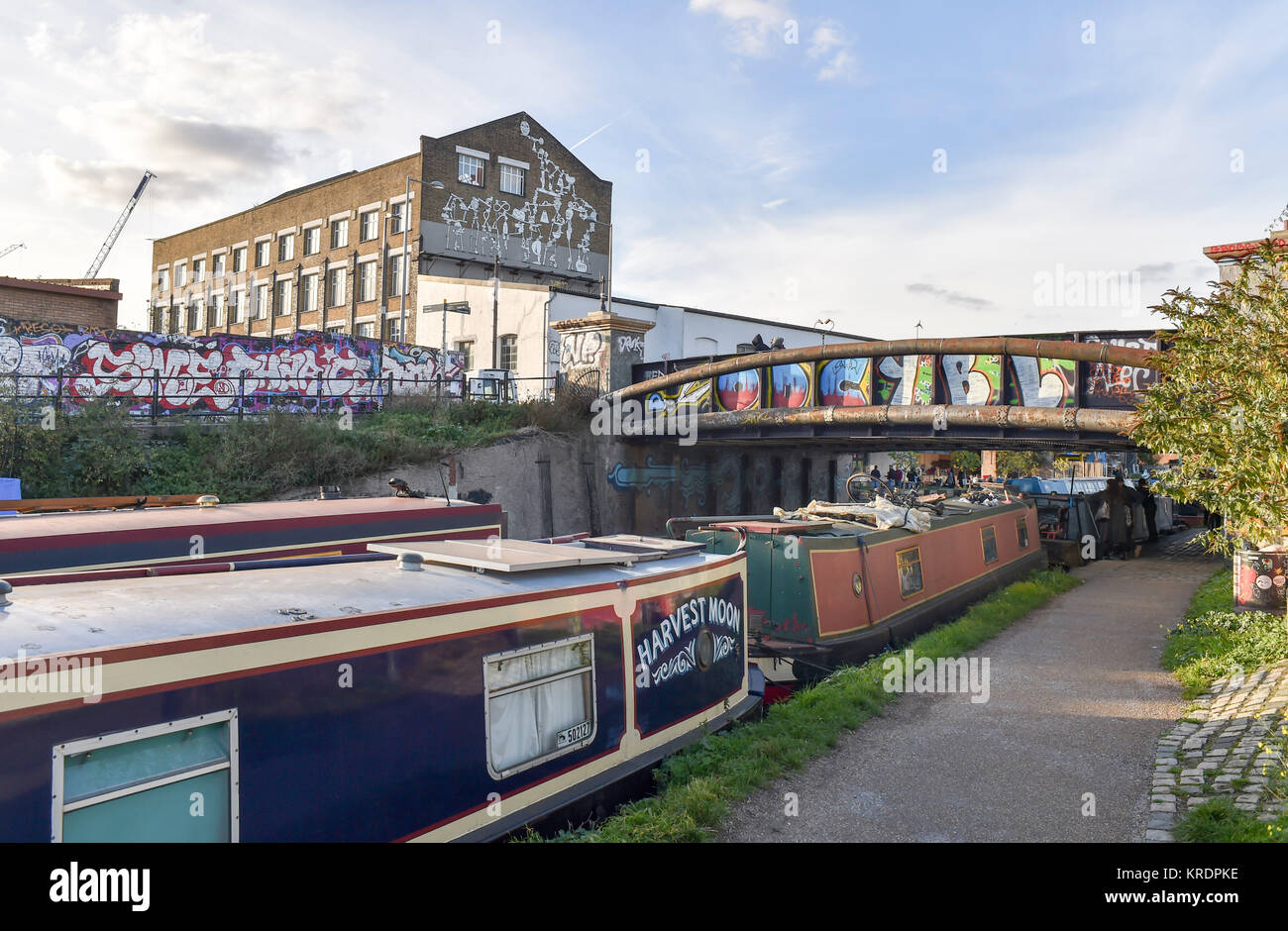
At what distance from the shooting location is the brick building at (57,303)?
623 inches

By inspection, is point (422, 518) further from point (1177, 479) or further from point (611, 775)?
point (1177, 479)

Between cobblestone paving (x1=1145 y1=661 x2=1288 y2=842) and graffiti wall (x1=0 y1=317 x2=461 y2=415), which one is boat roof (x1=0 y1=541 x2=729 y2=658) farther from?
graffiti wall (x1=0 y1=317 x2=461 y2=415)

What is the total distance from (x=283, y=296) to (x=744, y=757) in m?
38.2

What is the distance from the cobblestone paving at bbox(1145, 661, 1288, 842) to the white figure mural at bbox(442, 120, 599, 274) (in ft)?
101

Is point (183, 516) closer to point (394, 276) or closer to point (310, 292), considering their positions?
point (394, 276)

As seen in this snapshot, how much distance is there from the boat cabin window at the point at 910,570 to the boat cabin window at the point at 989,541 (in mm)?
2990

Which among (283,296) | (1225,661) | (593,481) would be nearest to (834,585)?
(1225,661)

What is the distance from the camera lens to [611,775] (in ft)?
16.9

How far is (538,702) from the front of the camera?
476 centimetres

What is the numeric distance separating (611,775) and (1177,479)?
5764 millimetres

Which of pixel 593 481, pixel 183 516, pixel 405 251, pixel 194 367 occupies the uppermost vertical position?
pixel 405 251

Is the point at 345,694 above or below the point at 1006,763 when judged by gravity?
above
